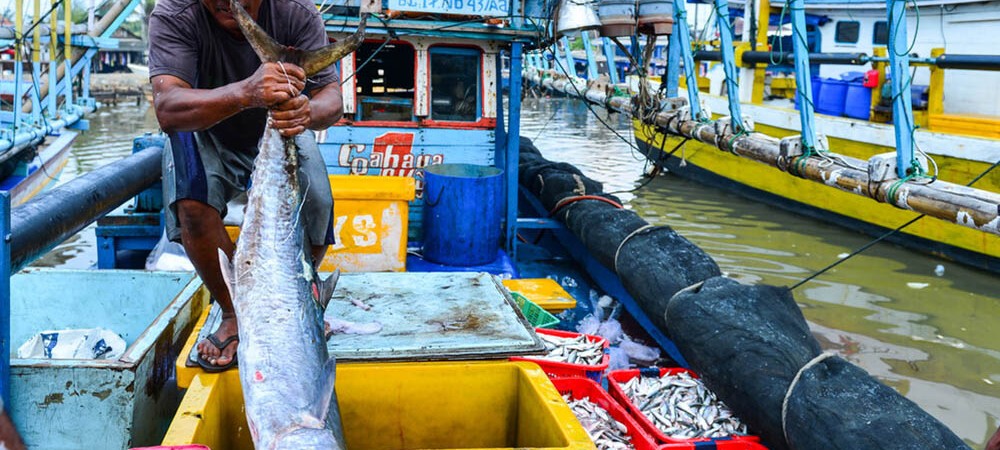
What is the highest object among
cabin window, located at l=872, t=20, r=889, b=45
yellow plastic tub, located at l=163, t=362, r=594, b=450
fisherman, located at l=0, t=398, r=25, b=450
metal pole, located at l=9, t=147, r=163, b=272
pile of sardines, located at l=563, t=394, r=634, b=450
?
cabin window, located at l=872, t=20, r=889, b=45

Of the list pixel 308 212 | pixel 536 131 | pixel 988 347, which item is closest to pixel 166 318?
pixel 308 212

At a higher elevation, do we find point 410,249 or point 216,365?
point 216,365

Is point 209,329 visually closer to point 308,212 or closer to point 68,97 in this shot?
point 308,212

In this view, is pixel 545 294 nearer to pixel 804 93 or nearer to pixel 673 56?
pixel 804 93

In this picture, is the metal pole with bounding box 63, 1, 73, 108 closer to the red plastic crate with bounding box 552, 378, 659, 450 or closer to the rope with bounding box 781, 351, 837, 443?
the red plastic crate with bounding box 552, 378, 659, 450

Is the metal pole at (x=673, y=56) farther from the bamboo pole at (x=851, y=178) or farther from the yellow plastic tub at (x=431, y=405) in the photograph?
the yellow plastic tub at (x=431, y=405)

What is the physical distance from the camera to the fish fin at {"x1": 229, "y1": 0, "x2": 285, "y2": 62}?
99.0 inches

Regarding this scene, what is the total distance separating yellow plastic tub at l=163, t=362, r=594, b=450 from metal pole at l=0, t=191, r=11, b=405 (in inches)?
30.7

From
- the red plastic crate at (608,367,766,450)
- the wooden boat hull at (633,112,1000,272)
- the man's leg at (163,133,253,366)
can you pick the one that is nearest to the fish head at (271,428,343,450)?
the man's leg at (163,133,253,366)

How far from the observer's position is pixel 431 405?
118 inches

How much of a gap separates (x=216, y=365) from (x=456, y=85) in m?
4.80

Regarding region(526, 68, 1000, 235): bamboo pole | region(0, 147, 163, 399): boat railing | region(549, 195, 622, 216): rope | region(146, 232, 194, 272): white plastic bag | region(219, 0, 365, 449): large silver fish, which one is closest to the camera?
region(219, 0, 365, 449): large silver fish

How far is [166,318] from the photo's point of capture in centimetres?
348

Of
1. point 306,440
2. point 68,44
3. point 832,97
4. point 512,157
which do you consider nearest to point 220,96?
point 306,440
